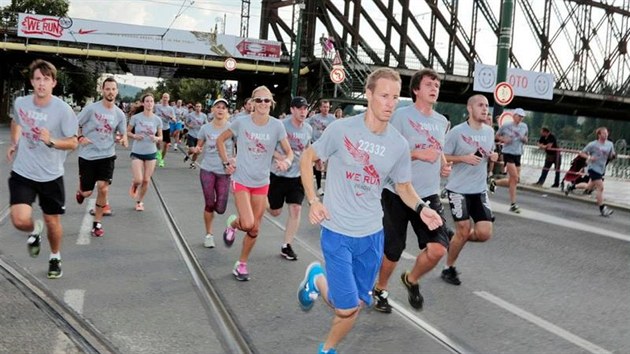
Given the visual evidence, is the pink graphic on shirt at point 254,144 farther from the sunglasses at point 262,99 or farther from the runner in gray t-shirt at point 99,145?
the runner in gray t-shirt at point 99,145

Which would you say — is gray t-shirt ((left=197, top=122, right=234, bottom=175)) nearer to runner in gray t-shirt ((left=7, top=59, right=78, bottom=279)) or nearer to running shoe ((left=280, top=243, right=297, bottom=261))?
running shoe ((left=280, top=243, right=297, bottom=261))

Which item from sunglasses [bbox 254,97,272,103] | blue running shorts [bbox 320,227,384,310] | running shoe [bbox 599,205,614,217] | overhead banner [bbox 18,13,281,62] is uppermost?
overhead banner [bbox 18,13,281,62]

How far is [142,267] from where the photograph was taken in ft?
20.5

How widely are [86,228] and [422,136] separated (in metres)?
4.90

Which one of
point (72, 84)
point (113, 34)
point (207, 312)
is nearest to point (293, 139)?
point (207, 312)

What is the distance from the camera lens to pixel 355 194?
386 cm

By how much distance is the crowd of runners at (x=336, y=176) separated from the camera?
384cm

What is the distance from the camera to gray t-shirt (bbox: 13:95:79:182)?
5.39m

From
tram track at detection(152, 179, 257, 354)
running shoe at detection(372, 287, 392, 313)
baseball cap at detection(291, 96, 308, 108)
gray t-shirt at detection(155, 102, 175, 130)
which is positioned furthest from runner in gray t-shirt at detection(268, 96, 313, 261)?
gray t-shirt at detection(155, 102, 175, 130)

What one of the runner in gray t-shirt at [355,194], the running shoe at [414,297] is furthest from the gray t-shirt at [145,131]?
the runner in gray t-shirt at [355,194]

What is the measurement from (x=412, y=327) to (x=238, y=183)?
7.74ft

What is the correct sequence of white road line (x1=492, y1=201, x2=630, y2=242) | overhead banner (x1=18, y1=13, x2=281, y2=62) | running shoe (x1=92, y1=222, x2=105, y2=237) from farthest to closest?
1. overhead banner (x1=18, y1=13, x2=281, y2=62)
2. white road line (x1=492, y1=201, x2=630, y2=242)
3. running shoe (x1=92, y1=222, x2=105, y2=237)

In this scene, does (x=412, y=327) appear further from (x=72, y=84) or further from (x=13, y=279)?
(x=72, y=84)

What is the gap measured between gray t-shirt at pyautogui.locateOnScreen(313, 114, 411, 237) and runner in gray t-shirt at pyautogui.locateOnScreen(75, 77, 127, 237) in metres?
4.69
